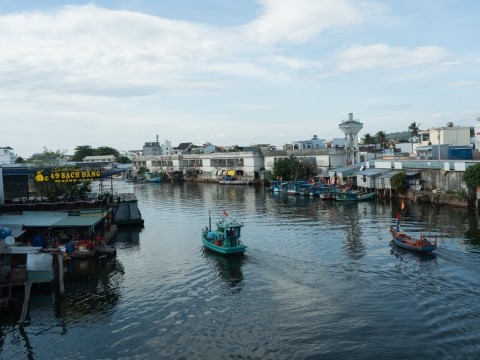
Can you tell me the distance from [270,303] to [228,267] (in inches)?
299

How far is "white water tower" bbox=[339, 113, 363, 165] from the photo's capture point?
3536 inches

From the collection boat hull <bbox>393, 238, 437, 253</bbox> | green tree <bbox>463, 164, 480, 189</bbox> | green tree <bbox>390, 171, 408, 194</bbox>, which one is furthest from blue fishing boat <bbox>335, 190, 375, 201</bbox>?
boat hull <bbox>393, 238, 437, 253</bbox>

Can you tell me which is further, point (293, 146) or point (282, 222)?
point (293, 146)

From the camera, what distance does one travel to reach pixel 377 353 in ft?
63.1

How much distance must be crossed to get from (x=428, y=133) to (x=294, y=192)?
3070cm

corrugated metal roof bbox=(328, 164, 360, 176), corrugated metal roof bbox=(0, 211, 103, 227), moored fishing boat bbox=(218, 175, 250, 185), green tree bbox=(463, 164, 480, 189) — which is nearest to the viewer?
corrugated metal roof bbox=(0, 211, 103, 227)

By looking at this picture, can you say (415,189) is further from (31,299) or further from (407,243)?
(31,299)

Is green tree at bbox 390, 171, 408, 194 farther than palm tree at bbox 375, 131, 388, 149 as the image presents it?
No

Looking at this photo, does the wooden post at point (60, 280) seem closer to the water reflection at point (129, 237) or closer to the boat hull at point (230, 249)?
the boat hull at point (230, 249)

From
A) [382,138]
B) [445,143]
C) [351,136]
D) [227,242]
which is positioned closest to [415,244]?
[227,242]

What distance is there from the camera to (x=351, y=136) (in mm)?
91812

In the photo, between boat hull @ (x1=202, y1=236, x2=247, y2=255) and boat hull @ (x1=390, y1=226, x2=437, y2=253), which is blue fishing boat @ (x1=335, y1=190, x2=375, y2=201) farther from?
boat hull @ (x1=202, y1=236, x2=247, y2=255)

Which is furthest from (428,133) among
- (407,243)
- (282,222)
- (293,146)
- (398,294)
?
(398,294)

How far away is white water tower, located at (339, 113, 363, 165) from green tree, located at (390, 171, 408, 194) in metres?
27.6
